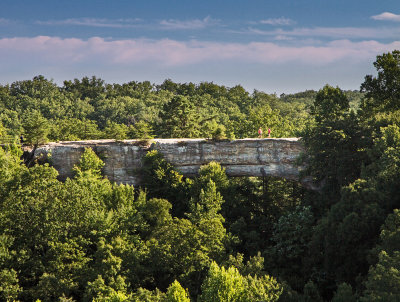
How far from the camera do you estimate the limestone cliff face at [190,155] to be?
35.7 meters

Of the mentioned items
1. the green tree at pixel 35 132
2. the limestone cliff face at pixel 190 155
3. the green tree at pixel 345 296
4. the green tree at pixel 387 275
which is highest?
the green tree at pixel 35 132

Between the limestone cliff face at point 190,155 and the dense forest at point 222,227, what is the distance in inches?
51.8

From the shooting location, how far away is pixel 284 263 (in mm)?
27953

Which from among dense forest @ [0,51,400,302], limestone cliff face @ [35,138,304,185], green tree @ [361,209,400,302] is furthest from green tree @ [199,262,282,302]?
limestone cliff face @ [35,138,304,185]

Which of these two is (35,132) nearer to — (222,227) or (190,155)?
(190,155)

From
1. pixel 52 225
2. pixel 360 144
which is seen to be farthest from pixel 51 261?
pixel 360 144

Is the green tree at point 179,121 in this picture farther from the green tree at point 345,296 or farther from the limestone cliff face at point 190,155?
the green tree at point 345,296

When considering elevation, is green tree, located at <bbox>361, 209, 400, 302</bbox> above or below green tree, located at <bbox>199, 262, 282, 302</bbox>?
above

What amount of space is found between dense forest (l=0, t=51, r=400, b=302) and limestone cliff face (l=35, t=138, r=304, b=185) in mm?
1315

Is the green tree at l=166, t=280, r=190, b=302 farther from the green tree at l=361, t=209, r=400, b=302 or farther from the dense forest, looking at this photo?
the green tree at l=361, t=209, r=400, b=302

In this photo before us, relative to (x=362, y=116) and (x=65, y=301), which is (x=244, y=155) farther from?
(x=65, y=301)

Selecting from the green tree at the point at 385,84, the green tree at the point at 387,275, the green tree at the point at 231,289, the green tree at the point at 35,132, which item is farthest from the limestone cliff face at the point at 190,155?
the green tree at the point at 231,289

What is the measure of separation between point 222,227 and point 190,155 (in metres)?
10.5

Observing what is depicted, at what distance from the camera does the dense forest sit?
20.8 metres
